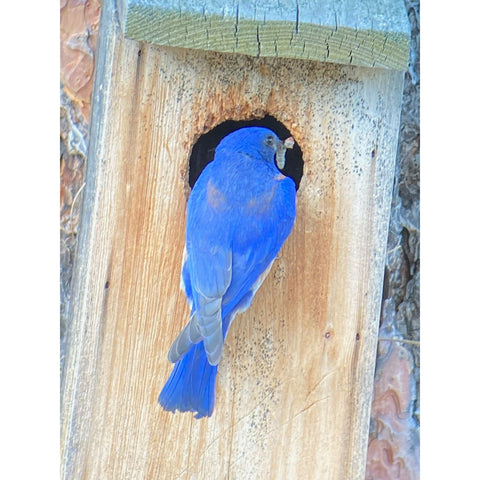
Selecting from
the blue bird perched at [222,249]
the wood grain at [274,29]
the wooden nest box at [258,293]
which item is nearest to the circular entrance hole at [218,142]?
the wooden nest box at [258,293]

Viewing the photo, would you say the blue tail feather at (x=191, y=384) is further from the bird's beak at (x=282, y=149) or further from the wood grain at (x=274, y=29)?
the wood grain at (x=274, y=29)

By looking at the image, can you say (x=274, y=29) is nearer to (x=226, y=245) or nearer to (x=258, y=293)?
(x=226, y=245)

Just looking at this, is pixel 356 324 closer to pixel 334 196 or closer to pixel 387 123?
pixel 334 196

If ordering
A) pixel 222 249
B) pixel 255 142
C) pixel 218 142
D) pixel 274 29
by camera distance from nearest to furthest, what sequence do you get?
pixel 274 29, pixel 222 249, pixel 255 142, pixel 218 142

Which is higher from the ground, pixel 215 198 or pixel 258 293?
pixel 215 198

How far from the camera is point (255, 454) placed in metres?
2.70

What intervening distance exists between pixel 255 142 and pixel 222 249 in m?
0.33

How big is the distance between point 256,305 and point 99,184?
1.77 ft

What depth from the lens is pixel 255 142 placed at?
2.57 m

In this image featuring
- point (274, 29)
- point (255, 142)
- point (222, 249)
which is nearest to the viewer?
point (274, 29)

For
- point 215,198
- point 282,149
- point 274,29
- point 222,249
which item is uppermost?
point 274,29

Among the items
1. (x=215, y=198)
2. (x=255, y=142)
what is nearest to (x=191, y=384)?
(x=215, y=198)

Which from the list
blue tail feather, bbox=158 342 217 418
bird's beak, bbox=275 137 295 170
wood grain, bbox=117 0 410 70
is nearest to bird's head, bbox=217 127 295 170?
bird's beak, bbox=275 137 295 170

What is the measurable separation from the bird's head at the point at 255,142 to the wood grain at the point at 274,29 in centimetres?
29
